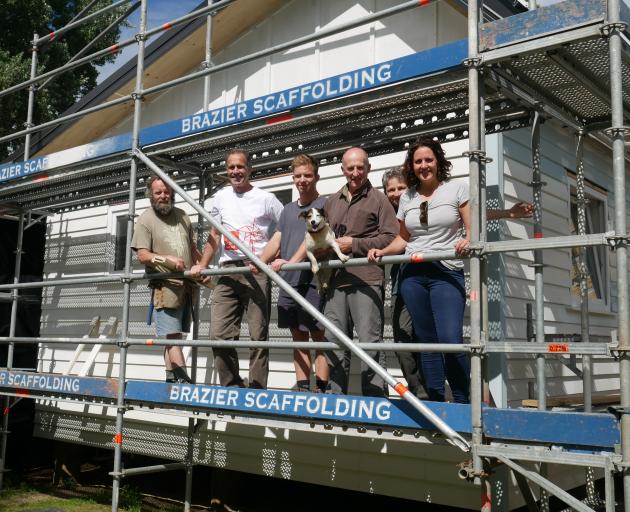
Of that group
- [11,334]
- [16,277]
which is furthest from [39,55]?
[11,334]

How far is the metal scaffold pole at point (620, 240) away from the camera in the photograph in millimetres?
3645

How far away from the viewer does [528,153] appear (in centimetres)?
687

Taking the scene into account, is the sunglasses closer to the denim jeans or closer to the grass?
the denim jeans

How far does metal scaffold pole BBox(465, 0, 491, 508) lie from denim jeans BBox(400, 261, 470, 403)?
36 centimetres

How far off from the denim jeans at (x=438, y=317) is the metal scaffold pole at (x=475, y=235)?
14.0 inches

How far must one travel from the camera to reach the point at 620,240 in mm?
3715

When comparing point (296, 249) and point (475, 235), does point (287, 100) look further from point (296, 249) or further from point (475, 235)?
point (475, 235)

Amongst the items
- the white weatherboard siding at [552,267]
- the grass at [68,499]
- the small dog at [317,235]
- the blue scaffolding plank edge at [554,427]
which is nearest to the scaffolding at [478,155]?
the blue scaffolding plank edge at [554,427]

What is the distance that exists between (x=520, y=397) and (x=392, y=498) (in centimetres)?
172

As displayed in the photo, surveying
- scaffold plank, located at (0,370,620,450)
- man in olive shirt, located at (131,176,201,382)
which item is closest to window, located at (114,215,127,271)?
scaffold plank, located at (0,370,620,450)

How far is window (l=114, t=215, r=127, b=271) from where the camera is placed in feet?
31.8

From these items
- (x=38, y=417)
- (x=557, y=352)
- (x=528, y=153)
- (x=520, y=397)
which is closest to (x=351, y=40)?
(x=528, y=153)

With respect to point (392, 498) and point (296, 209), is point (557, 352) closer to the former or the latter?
point (296, 209)

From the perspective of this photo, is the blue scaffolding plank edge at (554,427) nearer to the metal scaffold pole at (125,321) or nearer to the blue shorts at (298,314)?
the blue shorts at (298,314)
